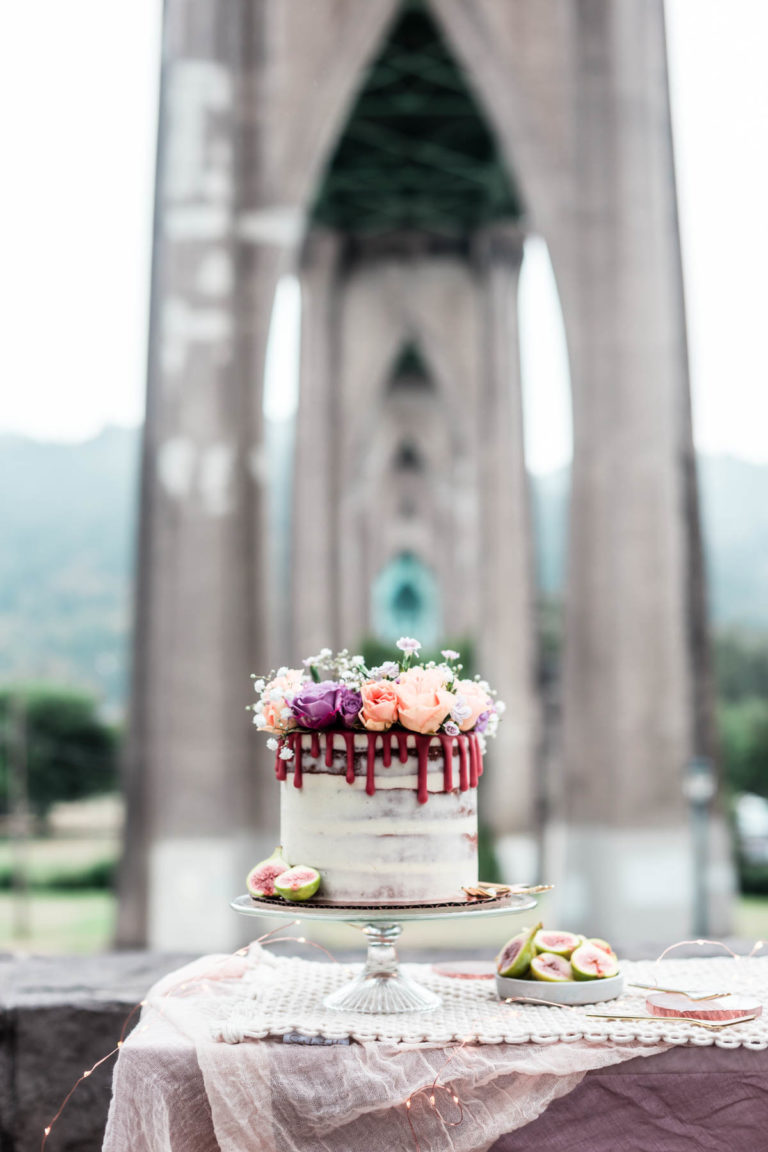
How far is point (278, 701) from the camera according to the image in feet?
9.39

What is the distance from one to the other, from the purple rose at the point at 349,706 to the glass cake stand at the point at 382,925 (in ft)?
1.31

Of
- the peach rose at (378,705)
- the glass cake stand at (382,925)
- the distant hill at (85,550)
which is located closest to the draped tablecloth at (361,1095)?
the glass cake stand at (382,925)

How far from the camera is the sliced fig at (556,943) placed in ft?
9.35

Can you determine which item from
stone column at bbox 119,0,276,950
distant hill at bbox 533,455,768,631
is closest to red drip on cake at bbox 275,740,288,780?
stone column at bbox 119,0,276,950

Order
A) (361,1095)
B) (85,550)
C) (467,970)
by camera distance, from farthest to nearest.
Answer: (85,550) < (467,970) < (361,1095)

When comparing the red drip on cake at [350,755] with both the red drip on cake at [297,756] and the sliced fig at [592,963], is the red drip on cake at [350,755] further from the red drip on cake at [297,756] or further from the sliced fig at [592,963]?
the sliced fig at [592,963]

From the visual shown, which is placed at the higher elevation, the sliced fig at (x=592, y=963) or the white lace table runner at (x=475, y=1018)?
the sliced fig at (x=592, y=963)

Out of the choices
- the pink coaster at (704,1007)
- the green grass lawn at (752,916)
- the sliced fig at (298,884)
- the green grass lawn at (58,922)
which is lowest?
the green grass lawn at (58,922)

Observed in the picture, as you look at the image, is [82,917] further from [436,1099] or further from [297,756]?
[436,1099]

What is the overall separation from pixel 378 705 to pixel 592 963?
78 cm

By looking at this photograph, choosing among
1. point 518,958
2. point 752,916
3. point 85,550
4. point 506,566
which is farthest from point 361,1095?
point 85,550

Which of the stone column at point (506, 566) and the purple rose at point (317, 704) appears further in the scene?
the stone column at point (506, 566)

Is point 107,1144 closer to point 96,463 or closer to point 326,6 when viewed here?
point 326,6

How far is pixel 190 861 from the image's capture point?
43.6 feet
